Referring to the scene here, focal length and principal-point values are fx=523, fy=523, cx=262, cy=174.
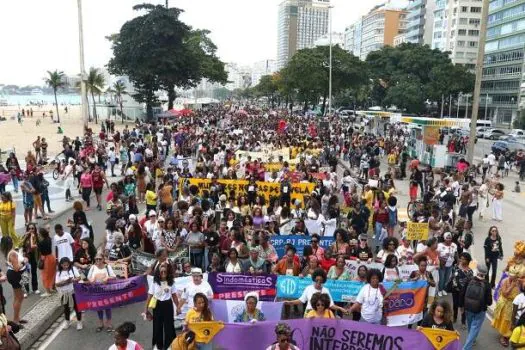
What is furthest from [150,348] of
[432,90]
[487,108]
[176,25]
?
[487,108]

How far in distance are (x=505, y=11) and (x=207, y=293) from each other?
3545 inches

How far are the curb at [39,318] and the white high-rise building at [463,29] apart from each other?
336ft

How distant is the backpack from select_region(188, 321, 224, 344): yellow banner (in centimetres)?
373

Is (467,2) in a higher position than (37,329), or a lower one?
higher

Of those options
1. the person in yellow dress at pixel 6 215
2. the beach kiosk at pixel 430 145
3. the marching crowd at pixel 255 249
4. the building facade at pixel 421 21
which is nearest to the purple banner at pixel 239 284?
the marching crowd at pixel 255 249

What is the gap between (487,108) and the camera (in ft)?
296

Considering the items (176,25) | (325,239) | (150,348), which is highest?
(176,25)

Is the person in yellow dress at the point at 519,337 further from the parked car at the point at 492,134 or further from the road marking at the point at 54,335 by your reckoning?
the parked car at the point at 492,134

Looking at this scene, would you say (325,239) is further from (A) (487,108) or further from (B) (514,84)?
(A) (487,108)

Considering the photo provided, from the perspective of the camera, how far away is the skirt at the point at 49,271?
376 inches

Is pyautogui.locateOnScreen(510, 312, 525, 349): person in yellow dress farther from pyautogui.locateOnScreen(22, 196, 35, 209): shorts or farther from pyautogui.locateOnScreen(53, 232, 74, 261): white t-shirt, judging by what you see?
pyautogui.locateOnScreen(22, 196, 35, 209): shorts

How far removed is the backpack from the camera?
7695mm

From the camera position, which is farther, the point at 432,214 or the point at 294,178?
the point at 294,178

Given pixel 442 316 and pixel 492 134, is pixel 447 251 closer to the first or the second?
pixel 442 316
